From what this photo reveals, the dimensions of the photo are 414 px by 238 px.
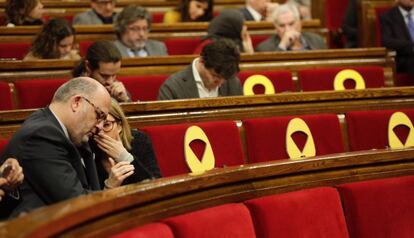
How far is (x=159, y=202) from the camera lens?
1.24 metres

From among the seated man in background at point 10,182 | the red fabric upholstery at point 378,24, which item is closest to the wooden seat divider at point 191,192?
the seated man in background at point 10,182

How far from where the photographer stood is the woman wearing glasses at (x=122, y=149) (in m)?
1.81

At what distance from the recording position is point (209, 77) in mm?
2486

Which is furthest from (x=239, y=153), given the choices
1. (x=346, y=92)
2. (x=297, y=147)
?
(x=346, y=92)

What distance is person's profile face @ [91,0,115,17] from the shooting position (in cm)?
353

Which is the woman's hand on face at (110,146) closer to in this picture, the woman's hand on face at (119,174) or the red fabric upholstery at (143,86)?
the woman's hand on face at (119,174)

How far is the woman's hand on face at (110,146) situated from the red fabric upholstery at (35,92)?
692mm

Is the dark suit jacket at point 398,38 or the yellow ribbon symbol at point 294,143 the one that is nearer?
the yellow ribbon symbol at point 294,143

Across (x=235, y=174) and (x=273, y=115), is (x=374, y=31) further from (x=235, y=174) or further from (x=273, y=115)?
(x=235, y=174)

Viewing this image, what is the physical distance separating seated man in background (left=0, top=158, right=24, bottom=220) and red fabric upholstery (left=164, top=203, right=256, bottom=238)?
0.29 meters

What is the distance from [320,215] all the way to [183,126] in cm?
71

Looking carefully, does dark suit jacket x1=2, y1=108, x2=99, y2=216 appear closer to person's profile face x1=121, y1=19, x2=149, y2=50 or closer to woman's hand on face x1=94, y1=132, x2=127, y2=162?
woman's hand on face x1=94, y1=132, x2=127, y2=162

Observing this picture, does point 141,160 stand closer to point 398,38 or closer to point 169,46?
point 169,46

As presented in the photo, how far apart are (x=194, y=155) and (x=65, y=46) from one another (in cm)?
94
